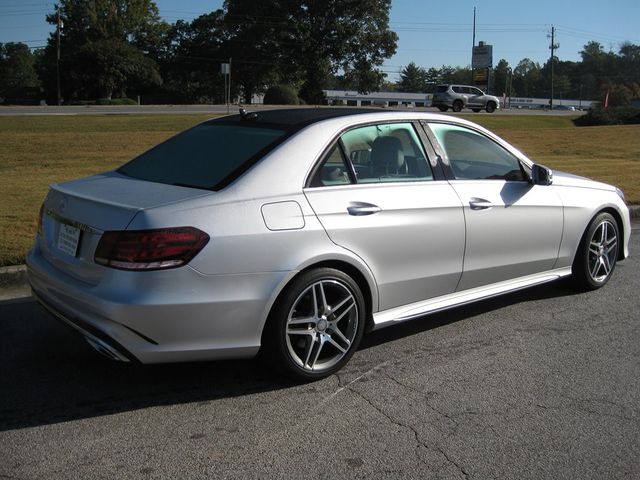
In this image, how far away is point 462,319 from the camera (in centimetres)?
528

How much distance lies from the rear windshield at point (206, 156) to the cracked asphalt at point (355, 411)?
3.95 ft

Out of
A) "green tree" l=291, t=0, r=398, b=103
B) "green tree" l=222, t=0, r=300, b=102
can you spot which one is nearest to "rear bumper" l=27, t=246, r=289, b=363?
"green tree" l=291, t=0, r=398, b=103

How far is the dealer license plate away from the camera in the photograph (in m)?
3.72

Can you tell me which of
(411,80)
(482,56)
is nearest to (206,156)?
(482,56)

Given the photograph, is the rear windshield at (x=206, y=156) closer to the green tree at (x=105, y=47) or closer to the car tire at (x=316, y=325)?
the car tire at (x=316, y=325)

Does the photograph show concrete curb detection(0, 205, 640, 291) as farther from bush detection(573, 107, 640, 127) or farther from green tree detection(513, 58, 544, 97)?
green tree detection(513, 58, 544, 97)

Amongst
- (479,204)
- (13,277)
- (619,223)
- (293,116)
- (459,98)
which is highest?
(459,98)

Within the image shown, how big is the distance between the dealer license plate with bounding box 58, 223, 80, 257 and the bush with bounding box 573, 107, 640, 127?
116 ft

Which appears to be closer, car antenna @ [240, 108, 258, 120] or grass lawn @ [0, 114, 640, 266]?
car antenna @ [240, 108, 258, 120]

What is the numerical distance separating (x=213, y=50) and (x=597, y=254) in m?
76.6

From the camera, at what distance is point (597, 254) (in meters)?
5.94

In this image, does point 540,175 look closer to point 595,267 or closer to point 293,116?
point 595,267

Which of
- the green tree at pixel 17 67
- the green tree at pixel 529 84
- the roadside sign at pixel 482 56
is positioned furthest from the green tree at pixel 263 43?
the green tree at pixel 529 84

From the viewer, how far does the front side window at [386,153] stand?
14.3 feet
